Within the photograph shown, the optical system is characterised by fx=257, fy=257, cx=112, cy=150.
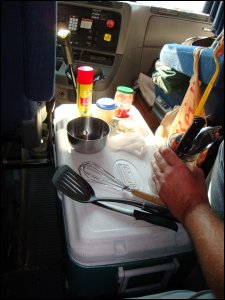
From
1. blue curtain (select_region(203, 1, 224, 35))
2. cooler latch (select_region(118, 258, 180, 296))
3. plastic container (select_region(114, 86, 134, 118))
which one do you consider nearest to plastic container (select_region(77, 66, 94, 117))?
plastic container (select_region(114, 86, 134, 118))

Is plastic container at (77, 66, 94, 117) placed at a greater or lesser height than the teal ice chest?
greater

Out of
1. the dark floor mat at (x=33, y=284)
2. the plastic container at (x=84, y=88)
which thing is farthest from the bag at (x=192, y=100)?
the dark floor mat at (x=33, y=284)

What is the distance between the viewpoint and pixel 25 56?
1.87 ft

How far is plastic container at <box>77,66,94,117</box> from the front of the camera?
790 mm

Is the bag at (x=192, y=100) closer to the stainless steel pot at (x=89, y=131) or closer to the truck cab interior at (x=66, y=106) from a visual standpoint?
the truck cab interior at (x=66, y=106)

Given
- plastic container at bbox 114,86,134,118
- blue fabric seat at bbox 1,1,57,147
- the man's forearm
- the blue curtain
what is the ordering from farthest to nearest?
the blue curtain
plastic container at bbox 114,86,134,118
blue fabric seat at bbox 1,1,57,147
the man's forearm

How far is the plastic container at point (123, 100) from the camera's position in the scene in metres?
0.89

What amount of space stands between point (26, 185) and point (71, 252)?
64cm

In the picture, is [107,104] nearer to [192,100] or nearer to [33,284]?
[192,100]

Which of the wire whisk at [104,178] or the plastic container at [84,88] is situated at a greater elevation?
the plastic container at [84,88]

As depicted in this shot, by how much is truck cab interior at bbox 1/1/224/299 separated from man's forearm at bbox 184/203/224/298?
0.15m

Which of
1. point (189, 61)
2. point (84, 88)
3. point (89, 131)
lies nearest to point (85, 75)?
point (84, 88)

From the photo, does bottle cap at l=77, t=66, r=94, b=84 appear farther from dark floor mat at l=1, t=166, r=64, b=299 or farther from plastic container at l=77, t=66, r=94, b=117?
→ dark floor mat at l=1, t=166, r=64, b=299

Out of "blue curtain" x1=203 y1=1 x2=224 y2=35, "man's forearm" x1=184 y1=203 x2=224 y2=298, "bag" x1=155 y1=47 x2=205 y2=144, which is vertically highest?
"blue curtain" x1=203 y1=1 x2=224 y2=35
